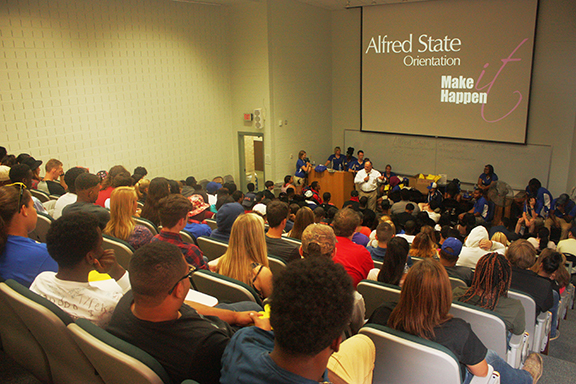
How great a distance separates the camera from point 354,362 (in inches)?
69.1

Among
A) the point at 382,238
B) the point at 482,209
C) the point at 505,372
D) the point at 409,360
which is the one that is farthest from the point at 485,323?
the point at 482,209

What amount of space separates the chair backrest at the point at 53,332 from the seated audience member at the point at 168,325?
222 millimetres

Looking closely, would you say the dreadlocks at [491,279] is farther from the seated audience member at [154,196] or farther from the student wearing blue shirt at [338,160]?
the student wearing blue shirt at [338,160]

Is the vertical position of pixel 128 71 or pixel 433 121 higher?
pixel 128 71

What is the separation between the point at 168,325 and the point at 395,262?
69.7 inches

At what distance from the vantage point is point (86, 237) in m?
2.09

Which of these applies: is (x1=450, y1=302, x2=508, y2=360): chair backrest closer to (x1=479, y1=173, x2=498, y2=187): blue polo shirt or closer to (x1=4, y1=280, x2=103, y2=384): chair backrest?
(x1=4, y1=280, x2=103, y2=384): chair backrest

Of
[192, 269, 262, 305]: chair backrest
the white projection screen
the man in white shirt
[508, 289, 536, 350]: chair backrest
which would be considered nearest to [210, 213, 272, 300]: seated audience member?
[192, 269, 262, 305]: chair backrest

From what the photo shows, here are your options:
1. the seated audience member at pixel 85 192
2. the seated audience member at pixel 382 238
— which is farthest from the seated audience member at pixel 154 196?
the seated audience member at pixel 382 238

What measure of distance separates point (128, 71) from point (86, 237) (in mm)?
6698

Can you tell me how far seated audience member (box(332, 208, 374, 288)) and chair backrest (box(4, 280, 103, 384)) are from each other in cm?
199

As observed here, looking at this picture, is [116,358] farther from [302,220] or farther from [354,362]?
[302,220]

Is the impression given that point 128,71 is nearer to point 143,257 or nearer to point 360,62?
point 360,62

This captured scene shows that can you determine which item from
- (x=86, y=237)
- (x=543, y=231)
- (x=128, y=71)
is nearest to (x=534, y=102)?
(x=543, y=231)
